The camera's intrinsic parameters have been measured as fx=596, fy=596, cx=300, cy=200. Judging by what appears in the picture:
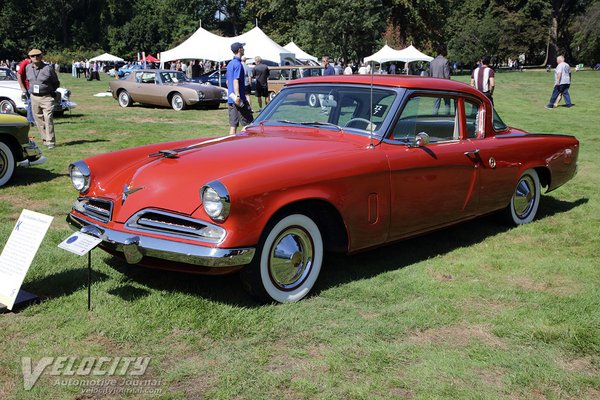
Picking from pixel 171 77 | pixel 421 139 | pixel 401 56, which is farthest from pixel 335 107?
pixel 401 56

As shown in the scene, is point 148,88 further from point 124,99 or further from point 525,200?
point 525,200

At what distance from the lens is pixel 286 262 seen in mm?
3951

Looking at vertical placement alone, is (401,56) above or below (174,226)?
above

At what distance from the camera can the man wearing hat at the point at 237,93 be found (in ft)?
31.4

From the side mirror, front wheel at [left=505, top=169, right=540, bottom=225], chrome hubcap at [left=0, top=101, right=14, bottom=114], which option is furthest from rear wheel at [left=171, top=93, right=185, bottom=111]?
the side mirror

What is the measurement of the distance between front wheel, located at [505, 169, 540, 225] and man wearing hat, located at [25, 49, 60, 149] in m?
8.08

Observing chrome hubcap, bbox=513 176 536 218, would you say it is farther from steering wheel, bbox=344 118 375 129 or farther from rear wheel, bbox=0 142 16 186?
rear wheel, bbox=0 142 16 186

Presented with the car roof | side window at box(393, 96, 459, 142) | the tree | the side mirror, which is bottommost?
the side mirror

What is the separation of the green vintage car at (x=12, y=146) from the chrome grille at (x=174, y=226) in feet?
15.1

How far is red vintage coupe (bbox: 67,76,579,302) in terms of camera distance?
3703 millimetres

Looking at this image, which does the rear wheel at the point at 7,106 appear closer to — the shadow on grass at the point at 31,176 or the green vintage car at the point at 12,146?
the shadow on grass at the point at 31,176

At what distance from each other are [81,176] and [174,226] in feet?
4.09

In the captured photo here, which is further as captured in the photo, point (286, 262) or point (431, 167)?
point (431, 167)

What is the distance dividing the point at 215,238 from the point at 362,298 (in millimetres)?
1167
